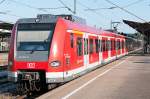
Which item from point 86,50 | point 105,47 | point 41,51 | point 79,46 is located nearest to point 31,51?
point 41,51

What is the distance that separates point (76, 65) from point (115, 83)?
187 centimetres

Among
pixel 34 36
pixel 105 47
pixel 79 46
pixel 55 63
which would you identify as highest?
pixel 34 36

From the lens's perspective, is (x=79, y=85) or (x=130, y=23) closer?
(x=79, y=85)

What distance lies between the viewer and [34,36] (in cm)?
1619

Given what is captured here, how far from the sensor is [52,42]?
15852 millimetres

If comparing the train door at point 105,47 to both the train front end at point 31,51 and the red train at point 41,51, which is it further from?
the train front end at point 31,51

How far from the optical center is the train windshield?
1595 centimetres

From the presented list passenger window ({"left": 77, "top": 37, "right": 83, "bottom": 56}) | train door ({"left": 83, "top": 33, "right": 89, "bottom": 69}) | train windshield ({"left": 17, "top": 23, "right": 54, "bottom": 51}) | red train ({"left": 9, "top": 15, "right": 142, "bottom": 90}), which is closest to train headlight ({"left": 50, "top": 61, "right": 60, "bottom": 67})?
red train ({"left": 9, "top": 15, "right": 142, "bottom": 90})

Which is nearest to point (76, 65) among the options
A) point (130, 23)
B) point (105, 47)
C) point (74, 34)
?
point (74, 34)

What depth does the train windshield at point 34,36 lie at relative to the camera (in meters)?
15.9

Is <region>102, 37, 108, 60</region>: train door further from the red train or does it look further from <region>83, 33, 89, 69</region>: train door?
the red train

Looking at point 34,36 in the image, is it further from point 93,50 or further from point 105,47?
point 105,47

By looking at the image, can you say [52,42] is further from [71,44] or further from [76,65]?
[76,65]

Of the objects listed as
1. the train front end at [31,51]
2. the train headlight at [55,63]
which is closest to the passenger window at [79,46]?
the train front end at [31,51]
